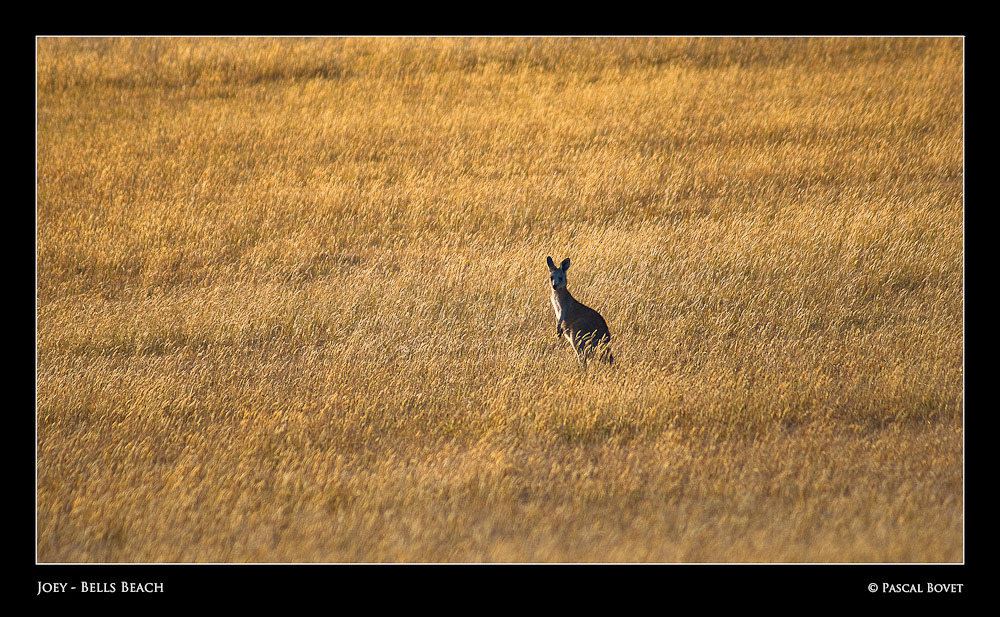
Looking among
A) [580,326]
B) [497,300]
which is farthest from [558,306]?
[497,300]

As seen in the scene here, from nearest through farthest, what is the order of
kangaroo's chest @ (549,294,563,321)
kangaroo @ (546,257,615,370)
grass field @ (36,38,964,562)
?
1. grass field @ (36,38,964,562)
2. kangaroo @ (546,257,615,370)
3. kangaroo's chest @ (549,294,563,321)

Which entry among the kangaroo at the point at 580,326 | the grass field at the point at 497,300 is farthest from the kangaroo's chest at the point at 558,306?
the grass field at the point at 497,300

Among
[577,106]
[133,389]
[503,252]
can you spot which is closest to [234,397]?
[133,389]

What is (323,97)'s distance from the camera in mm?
17938

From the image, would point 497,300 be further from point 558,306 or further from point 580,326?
point 580,326

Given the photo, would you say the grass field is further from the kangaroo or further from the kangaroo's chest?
the kangaroo's chest

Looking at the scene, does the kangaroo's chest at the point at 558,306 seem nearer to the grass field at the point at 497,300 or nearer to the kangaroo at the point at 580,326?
the kangaroo at the point at 580,326

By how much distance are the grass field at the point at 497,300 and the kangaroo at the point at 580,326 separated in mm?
308

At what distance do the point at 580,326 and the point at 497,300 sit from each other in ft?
7.27

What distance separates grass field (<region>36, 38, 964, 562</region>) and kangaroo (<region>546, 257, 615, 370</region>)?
1.01 feet

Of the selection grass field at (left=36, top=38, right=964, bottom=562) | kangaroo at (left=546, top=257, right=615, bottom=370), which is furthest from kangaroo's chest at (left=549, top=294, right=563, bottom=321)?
grass field at (left=36, top=38, right=964, bottom=562)

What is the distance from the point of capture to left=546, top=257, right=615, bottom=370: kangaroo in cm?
780

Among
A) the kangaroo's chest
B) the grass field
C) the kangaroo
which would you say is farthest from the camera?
the kangaroo's chest

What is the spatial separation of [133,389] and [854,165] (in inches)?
501
